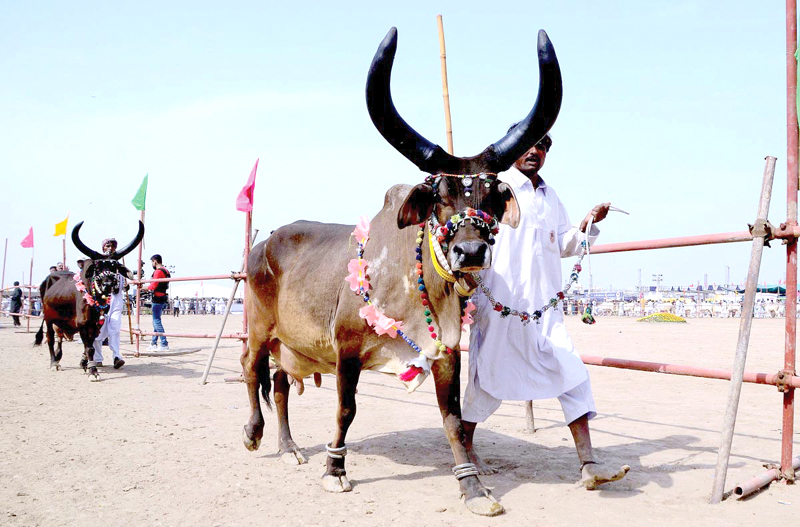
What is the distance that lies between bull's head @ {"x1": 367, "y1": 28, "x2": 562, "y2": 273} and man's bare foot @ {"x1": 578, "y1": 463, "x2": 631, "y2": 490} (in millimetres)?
1402

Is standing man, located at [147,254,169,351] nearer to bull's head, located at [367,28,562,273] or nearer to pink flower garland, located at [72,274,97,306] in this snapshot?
pink flower garland, located at [72,274,97,306]

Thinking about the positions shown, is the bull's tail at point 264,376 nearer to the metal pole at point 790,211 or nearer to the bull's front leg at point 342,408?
the bull's front leg at point 342,408

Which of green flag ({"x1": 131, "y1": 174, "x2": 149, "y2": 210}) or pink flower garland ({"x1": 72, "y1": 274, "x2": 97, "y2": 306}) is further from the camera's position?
green flag ({"x1": 131, "y1": 174, "x2": 149, "y2": 210})

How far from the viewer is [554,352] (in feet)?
12.9

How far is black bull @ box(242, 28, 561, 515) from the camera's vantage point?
3557 mm

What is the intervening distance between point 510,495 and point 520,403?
3435 mm

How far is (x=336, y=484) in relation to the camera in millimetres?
3979

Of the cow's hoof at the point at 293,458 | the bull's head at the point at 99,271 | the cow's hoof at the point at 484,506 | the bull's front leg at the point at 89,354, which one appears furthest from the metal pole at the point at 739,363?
the bull's head at the point at 99,271

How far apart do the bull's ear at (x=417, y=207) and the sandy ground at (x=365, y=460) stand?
1573 mm

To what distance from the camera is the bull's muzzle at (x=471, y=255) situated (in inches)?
128

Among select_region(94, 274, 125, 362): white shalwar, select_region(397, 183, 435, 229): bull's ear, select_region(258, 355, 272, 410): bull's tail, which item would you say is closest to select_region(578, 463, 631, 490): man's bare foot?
select_region(397, 183, 435, 229): bull's ear

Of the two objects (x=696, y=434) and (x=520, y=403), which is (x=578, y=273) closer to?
(x=696, y=434)

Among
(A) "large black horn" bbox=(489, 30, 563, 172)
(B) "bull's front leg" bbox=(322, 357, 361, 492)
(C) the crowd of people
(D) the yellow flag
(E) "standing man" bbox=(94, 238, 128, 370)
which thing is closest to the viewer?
(A) "large black horn" bbox=(489, 30, 563, 172)

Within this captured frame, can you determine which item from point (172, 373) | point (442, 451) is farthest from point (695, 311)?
point (442, 451)
